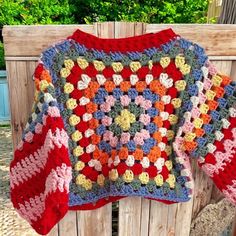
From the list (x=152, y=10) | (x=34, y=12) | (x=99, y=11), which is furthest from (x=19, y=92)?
(x=34, y=12)

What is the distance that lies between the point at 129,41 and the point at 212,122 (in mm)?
315

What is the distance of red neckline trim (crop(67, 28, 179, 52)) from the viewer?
0.99 metres

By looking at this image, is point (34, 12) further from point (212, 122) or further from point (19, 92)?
point (212, 122)

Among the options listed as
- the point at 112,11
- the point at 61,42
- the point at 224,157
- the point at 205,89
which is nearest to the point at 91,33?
the point at 61,42

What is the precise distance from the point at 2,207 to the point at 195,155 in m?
1.79

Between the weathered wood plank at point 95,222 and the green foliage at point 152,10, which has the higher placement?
the green foliage at point 152,10

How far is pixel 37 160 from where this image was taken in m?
1.00

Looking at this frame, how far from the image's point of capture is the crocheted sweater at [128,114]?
0.99m

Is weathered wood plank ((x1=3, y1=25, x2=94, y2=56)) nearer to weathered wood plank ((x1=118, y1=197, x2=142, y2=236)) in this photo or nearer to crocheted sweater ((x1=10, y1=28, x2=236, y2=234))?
crocheted sweater ((x1=10, y1=28, x2=236, y2=234))

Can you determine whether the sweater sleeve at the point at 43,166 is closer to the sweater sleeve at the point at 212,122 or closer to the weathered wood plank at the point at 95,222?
the weathered wood plank at the point at 95,222

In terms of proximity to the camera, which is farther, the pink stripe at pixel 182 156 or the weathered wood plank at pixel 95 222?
the weathered wood plank at pixel 95 222

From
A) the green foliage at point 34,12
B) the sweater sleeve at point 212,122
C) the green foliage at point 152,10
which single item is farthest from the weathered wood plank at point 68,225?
the green foliage at point 34,12

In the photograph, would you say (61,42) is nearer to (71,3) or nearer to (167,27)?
(167,27)

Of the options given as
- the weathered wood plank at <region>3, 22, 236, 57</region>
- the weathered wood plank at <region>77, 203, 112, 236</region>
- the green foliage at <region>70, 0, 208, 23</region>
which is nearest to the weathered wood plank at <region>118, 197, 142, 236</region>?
the weathered wood plank at <region>77, 203, 112, 236</region>
